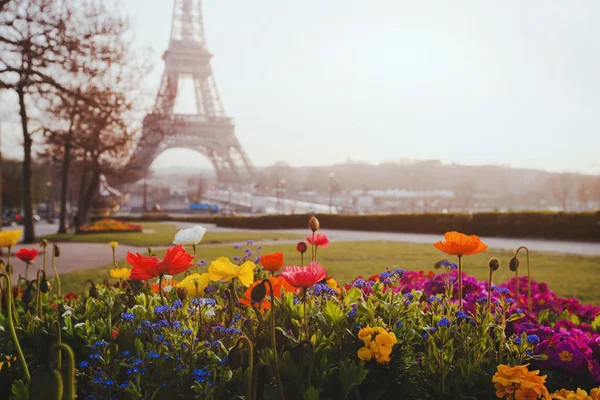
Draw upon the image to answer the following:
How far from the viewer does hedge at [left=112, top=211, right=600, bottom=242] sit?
17.7m

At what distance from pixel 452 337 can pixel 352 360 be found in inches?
22.3

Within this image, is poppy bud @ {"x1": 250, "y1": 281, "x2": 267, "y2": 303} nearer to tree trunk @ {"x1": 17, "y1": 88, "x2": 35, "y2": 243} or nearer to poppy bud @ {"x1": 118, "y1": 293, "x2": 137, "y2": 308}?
poppy bud @ {"x1": 118, "y1": 293, "x2": 137, "y2": 308}

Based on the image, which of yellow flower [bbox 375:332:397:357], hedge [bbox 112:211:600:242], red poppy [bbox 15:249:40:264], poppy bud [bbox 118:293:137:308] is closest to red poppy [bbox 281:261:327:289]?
yellow flower [bbox 375:332:397:357]

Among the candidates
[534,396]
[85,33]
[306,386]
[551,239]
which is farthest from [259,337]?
[551,239]

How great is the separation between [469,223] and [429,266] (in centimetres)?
1215

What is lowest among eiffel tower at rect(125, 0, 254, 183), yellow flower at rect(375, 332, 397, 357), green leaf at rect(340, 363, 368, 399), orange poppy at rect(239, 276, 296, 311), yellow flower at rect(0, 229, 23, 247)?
green leaf at rect(340, 363, 368, 399)

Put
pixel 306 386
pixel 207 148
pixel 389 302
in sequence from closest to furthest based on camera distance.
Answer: pixel 306 386
pixel 389 302
pixel 207 148

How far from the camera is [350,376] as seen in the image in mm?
1980

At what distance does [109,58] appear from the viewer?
15.9m

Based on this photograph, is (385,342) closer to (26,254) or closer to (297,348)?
(297,348)

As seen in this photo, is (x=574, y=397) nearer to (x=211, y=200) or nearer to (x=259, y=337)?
(x=259, y=337)

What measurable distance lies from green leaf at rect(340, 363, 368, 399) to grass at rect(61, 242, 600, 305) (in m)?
4.70

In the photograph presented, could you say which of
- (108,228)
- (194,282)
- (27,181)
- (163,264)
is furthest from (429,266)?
(108,228)

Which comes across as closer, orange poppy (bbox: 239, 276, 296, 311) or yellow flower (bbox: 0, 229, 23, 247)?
orange poppy (bbox: 239, 276, 296, 311)
